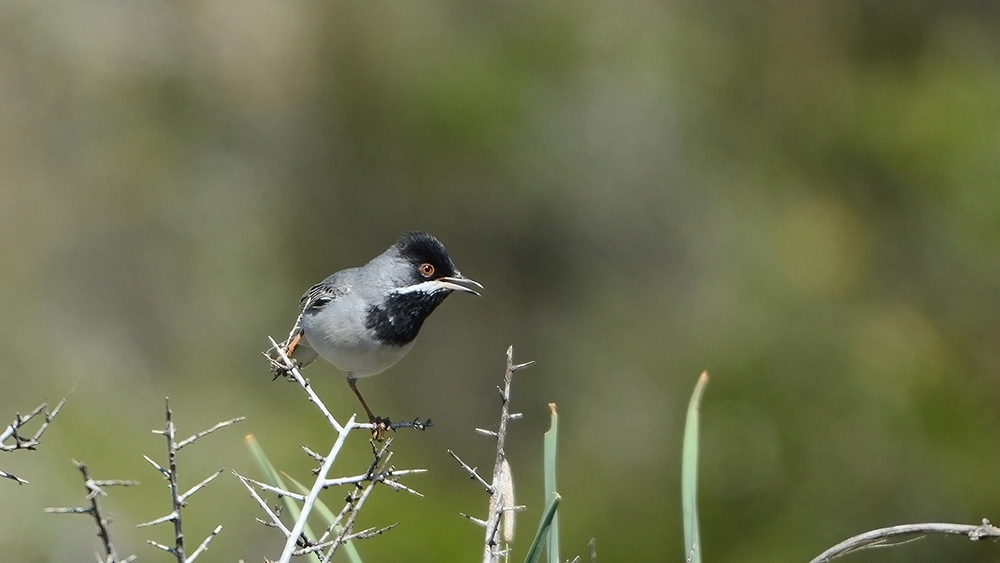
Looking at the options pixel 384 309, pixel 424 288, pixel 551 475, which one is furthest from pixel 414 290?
pixel 551 475

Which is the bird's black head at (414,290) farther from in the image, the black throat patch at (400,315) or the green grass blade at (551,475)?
the green grass blade at (551,475)

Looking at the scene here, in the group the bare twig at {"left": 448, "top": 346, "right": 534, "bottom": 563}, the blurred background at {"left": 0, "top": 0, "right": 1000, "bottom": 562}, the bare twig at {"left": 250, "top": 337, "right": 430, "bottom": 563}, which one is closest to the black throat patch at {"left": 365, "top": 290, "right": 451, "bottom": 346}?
the bare twig at {"left": 250, "top": 337, "right": 430, "bottom": 563}

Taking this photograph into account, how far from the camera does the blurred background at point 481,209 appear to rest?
9961mm

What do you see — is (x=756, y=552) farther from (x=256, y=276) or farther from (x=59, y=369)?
(x=59, y=369)

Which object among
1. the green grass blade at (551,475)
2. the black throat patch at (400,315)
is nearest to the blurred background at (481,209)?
the black throat patch at (400,315)

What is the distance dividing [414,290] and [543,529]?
70.3 inches

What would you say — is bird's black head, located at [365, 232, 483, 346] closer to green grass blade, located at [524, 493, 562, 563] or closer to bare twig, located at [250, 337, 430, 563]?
bare twig, located at [250, 337, 430, 563]

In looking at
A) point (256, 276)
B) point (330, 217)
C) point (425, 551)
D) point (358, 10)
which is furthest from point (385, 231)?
point (425, 551)

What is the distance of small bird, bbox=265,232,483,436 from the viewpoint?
400 cm

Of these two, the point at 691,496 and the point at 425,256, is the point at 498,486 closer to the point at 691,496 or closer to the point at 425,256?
the point at 691,496

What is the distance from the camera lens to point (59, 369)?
1081 cm

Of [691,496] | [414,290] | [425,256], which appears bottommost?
[691,496]

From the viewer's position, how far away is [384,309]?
4059 mm

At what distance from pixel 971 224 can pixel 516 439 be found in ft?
16.7
